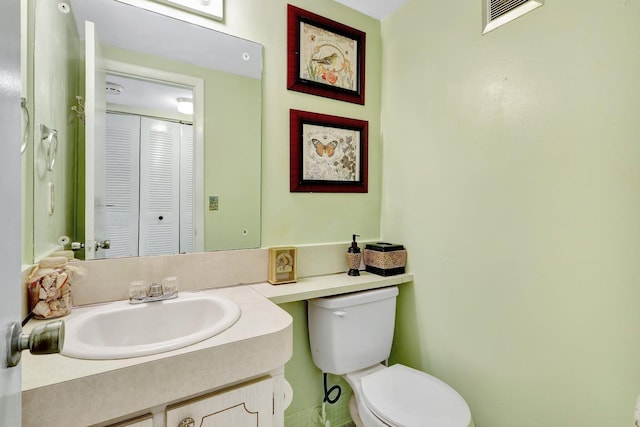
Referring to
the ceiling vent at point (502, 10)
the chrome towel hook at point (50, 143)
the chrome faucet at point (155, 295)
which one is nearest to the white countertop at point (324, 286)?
the chrome faucet at point (155, 295)

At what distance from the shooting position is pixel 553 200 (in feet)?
3.59

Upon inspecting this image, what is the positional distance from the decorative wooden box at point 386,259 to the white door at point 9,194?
4.50ft

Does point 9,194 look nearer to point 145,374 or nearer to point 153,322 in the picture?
point 145,374

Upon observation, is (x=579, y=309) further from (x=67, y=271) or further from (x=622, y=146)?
(x=67, y=271)

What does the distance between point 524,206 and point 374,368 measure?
1.03 metres

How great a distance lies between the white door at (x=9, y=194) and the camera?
0.42 metres

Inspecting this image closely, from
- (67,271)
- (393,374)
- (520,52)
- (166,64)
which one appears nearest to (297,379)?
(393,374)

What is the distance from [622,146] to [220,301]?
1.41 m

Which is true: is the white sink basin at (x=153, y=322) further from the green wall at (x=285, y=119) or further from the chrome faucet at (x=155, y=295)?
the green wall at (x=285, y=119)

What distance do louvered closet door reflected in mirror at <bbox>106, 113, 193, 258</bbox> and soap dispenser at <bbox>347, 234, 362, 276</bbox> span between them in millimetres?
782

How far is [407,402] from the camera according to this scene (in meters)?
1.19

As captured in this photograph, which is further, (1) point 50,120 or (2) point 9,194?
(1) point 50,120

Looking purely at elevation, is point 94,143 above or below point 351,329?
above

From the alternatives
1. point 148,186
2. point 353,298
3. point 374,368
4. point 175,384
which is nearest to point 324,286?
point 353,298
